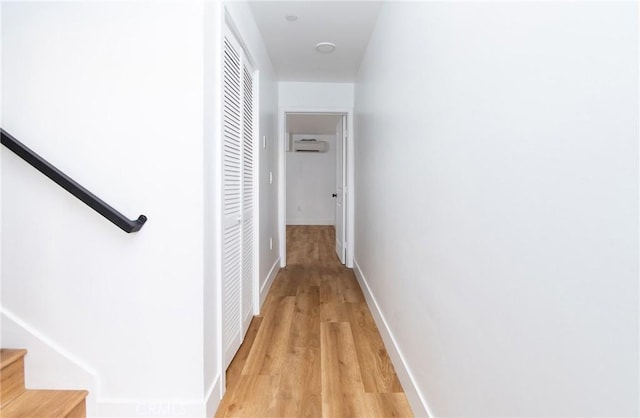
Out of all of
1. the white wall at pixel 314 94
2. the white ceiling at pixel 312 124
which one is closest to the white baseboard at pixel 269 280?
the white wall at pixel 314 94

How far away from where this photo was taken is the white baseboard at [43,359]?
4.54ft

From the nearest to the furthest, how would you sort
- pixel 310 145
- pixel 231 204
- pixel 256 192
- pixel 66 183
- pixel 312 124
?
pixel 66 183 < pixel 231 204 < pixel 256 192 < pixel 312 124 < pixel 310 145

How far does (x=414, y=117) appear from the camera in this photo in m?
1.57

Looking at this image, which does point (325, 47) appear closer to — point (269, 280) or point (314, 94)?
point (314, 94)

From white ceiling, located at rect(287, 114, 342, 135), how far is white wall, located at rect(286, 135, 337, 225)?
1.96ft

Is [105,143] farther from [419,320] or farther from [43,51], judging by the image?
[419,320]

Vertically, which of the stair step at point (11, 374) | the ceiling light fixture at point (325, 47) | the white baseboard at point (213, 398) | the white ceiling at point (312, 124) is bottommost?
the white baseboard at point (213, 398)

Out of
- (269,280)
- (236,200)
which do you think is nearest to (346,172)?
(269,280)

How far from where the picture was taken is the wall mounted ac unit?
8281 millimetres

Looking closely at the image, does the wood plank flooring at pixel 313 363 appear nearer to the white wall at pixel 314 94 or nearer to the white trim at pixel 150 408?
the white trim at pixel 150 408

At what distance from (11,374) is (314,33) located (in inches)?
112

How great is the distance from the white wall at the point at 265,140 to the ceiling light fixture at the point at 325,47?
0.50 meters

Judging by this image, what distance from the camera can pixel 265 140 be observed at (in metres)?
3.01

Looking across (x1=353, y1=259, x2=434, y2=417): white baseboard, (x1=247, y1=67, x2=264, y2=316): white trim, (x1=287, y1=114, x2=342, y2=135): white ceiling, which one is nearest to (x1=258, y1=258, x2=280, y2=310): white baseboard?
(x1=247, y1=67, x2=264, y2=316): white trim
